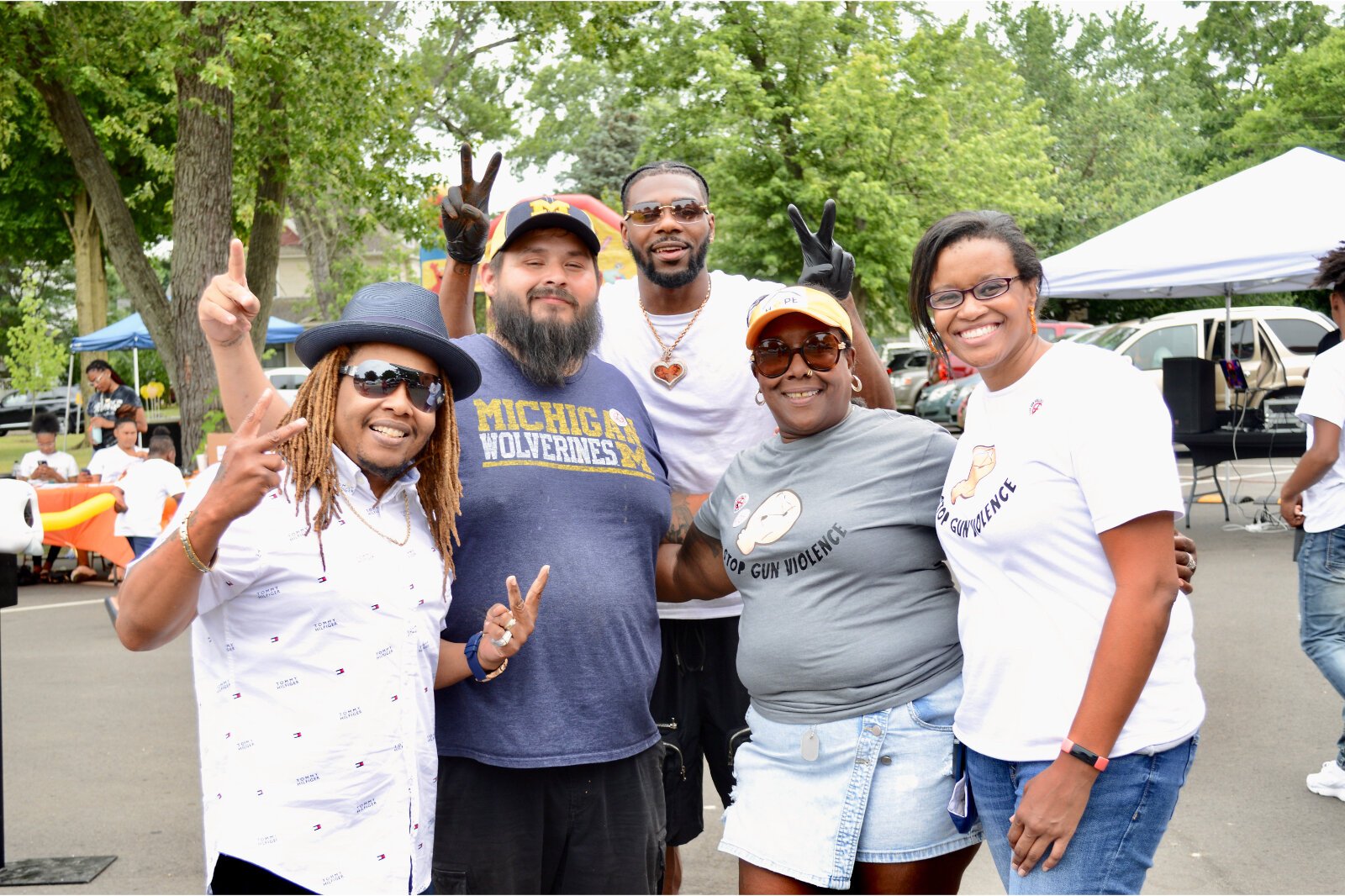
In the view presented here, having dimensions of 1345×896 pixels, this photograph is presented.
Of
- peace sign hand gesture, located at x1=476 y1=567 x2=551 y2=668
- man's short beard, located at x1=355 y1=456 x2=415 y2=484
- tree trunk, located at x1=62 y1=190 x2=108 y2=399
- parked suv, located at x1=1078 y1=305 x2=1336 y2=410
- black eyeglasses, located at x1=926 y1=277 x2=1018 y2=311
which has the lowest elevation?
peace sign hand gesture, located at x1=476 y1=567 x2=551 y2=668

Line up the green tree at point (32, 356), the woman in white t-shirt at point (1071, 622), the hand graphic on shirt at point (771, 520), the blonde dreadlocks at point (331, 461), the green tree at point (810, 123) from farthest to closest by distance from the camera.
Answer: the green tree at point (32, 356), the green tree at point (810, 123), the hand graphic on shirt at point (771, 520), the blonde dreadlocks at point (331, 461), the woman in white t-shirt at point (1071, 622)

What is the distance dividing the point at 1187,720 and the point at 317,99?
11.6 m

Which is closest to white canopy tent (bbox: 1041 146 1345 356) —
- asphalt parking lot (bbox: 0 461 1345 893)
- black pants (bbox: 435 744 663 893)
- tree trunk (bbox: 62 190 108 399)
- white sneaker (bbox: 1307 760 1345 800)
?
asphalt parking lot (bbox: 0 461 1345 893)

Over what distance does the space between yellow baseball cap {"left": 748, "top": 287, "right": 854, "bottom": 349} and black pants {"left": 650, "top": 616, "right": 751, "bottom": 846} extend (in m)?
1.17

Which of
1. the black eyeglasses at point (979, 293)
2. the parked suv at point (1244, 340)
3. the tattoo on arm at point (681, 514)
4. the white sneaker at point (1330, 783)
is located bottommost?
the white sneaker at point (1330, 783)

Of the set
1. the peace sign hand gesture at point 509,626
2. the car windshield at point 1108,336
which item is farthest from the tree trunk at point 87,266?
the peace sign hand gesture at point 509,626

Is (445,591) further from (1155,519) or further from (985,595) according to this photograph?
(1155,519)

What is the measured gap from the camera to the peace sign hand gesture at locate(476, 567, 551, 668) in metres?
2.57

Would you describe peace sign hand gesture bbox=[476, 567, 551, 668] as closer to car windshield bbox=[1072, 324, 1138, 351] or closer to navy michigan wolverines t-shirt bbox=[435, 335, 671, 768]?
navy michigan wolverines t-shirt bbox=[435, 335, 671, 768]

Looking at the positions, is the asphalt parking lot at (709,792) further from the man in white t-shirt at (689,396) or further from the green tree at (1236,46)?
the green tree at (1236,46)

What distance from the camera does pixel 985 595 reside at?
7.56 feet

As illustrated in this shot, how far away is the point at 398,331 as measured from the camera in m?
A: 2.38

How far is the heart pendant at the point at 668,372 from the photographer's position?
3576 millimetres

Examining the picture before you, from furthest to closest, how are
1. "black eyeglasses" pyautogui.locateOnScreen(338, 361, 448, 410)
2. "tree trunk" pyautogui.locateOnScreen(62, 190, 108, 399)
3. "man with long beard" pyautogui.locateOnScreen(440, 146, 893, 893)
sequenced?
"tree trunk" pyautogui.locateOnScreen(62, 190, 108, 399), "man with long beard" pyautogui.locateOnScreen(440, 146, 893, 893), "black eyeglasses" pyautogui.locateOnScreen(338, 361, 448, 410)
